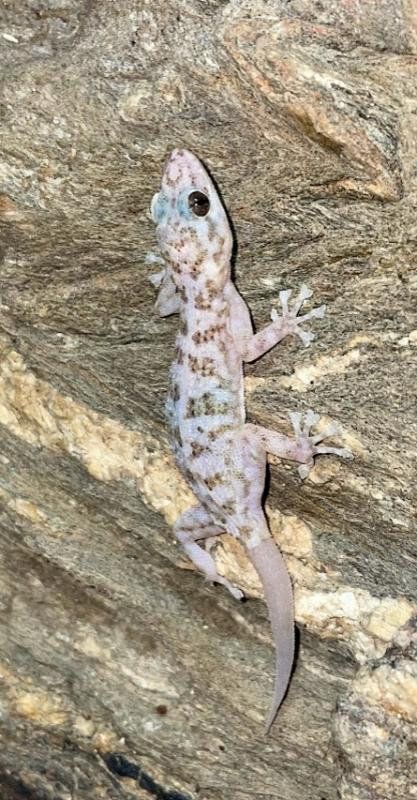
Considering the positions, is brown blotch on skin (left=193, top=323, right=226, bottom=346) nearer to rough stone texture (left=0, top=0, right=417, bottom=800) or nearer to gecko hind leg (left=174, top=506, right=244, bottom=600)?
rough stone texture (left=0, top=0, right=417, bottom=800)

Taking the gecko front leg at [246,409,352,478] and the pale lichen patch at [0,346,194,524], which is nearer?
the gecko front leg at [246,409,352,478]

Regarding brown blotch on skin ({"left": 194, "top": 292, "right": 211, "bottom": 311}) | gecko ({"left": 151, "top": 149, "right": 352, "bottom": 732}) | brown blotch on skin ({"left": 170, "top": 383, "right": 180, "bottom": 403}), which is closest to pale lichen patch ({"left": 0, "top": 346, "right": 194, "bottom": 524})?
gecko ({"left": 151, "top": 149, "right": 352, "bottom": 732})

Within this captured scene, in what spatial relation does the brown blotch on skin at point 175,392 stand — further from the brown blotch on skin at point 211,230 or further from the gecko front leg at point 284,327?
the brown blotch on skin at point 211,230

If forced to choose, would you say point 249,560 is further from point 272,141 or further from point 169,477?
point 272,141

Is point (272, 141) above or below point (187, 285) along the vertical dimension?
above

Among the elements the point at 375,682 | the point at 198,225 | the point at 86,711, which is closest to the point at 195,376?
the point at 198,225

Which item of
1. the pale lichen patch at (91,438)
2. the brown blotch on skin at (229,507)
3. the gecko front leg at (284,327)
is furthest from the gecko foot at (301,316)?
the pale lichen patch at (91,438)

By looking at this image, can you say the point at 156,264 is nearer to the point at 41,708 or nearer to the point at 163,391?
the point at 163,391
